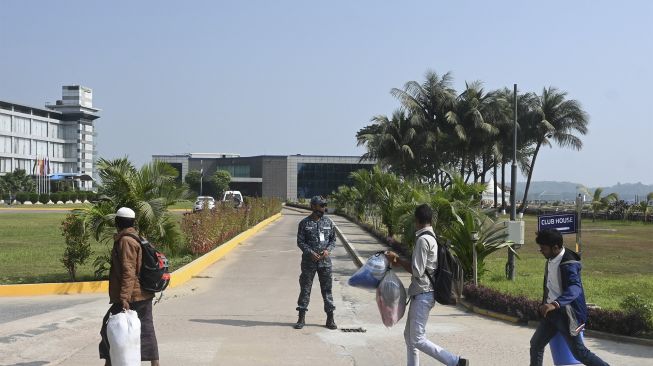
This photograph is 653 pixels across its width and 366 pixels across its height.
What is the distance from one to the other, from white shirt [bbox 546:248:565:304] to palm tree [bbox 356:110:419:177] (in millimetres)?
32691

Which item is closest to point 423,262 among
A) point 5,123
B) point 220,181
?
point 220,181

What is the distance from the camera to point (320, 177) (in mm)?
113000

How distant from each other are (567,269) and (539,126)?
4738 centimetres

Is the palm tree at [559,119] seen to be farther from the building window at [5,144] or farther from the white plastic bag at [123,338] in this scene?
the building window at [5,144]

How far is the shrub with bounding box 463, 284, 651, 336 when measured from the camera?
853 cm

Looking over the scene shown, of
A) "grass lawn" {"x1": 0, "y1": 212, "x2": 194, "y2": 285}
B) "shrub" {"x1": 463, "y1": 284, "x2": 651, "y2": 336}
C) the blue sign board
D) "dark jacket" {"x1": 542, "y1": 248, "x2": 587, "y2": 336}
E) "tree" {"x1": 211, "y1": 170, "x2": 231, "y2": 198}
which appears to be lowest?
"grass lawn" {"x1": 0, "y1": 212, "x2": 194, "y2": 285}

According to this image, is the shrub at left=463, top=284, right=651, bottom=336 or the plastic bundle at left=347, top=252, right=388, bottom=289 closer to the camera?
the plastic bundle at left=347, top=252, right=388, bottom=289

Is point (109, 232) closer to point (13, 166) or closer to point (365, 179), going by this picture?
point (365, 179)

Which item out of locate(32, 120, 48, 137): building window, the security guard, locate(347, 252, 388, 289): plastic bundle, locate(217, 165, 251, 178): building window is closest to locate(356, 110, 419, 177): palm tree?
the security guard

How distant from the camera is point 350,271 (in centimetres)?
1686

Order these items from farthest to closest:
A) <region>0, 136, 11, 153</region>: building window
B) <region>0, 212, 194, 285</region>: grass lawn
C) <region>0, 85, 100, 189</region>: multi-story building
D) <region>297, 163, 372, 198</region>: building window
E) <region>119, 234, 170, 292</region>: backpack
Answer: <region>0, 85, 100, 189</region>: multi-story building
<region>0, 136, 11, 153</region>: building window
<region>297, 163, 372, 198</region>: building window
<region>0, 212, 194, 285</region>: grass lawn
<region>119, 234, 170, 292</region>: backpack

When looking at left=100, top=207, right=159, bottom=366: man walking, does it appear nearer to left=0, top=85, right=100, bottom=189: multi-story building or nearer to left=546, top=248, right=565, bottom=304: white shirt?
left=546, top=248, right=565, bottom=304: white shirt

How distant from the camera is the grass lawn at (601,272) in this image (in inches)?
485

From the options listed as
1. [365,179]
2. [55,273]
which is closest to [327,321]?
[55,273]
